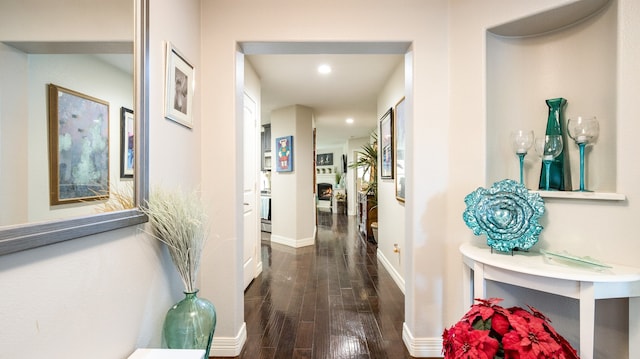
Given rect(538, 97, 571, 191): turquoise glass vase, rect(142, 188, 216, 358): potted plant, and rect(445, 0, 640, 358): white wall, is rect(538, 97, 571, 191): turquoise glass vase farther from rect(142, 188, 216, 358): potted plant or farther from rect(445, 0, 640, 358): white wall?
rect(142, 188, 216, 358): potted plant

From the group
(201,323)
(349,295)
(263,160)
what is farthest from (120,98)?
(263,160)

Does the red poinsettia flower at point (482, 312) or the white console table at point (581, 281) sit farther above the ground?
the white console table at point (581, 281)

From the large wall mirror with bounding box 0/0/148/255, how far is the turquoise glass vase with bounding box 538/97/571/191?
2131 millimetres

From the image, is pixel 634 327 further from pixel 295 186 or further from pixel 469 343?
pixel 295 186

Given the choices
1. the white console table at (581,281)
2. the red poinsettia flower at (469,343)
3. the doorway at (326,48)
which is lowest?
the red poinsettia flower at (469,343)

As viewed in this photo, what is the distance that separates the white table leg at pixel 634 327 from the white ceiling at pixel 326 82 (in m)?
2.42

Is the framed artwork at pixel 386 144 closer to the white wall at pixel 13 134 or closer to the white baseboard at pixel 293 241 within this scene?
the white baseboard at pixel 293 241

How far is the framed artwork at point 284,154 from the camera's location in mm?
4418

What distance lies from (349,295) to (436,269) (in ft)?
3.86

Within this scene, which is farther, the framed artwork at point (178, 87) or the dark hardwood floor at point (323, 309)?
the dark hardwood floor at point (323, 309)

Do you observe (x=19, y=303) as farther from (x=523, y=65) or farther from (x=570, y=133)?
(x=523, y=65)

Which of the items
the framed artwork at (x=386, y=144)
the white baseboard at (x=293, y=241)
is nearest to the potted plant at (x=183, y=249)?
the framed artwork at (x=386, y=144)

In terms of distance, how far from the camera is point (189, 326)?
1.12m

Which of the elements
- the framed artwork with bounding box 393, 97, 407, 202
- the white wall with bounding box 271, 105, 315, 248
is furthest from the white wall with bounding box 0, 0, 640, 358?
the white wall with bounding box 271, 105, 315, 248
